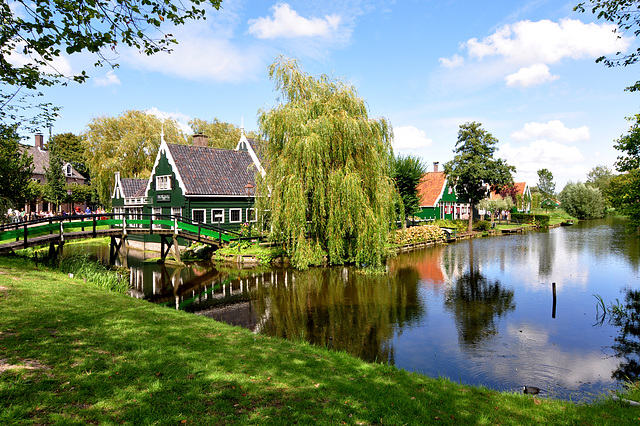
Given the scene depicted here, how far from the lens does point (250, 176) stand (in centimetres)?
3186

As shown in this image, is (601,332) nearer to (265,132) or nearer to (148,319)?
(148,319)

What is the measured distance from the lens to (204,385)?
19.6 ft

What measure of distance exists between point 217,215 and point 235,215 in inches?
60.2

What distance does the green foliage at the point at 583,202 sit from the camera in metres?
70.8

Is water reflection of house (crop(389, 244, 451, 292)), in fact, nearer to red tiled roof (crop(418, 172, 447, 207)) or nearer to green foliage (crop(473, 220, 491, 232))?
green foliage (crop(473, 220, 491, 232))

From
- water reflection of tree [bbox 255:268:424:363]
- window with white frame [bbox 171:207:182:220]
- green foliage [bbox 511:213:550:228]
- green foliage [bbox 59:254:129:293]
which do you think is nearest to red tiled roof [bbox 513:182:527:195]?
green foliage [bbox 511:213:550:228]

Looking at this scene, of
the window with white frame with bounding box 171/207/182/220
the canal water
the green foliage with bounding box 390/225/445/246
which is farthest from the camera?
the green foliage with bounding box 390/225/445/246

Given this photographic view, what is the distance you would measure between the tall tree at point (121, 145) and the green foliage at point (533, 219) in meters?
51.4

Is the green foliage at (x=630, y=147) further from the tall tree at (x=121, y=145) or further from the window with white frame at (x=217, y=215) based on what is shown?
the tall tree at (x=121, y=145)

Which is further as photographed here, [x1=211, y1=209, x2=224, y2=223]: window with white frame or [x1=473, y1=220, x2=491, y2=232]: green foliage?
[x1=473, y1=220, x2=491, y2=232]: green foliage

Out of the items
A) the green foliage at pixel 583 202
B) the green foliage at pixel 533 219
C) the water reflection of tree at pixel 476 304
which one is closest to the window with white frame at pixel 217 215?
the water reflection of tree at pixel 476 304

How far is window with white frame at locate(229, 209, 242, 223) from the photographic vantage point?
30355 mm

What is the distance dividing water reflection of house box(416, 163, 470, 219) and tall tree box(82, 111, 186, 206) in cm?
3240

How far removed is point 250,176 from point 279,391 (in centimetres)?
2702
